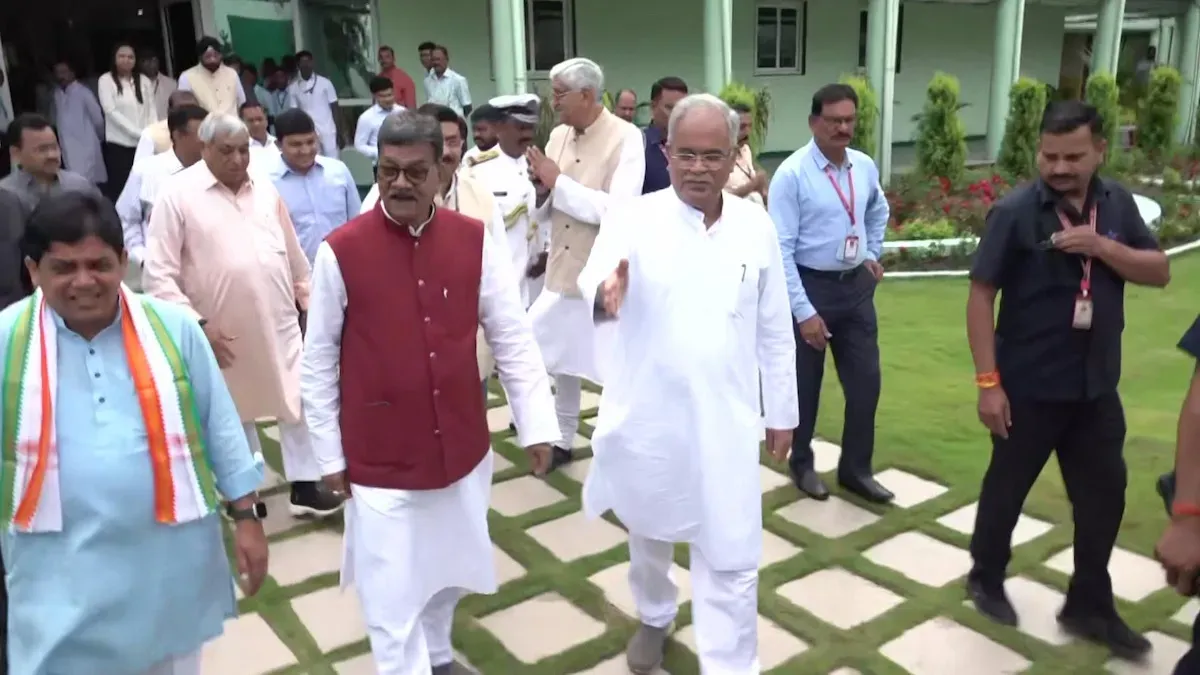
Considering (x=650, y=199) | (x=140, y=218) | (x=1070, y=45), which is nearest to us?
(x=650, y=199)

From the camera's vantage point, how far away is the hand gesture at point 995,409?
10.7ft

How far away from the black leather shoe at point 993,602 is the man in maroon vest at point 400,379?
6.66 ft

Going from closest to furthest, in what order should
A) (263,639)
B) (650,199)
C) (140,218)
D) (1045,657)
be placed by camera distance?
(650,199) < (1045,657) < (263,639) < (140,218)

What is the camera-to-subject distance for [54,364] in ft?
7.02

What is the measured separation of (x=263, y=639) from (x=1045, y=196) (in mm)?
3194

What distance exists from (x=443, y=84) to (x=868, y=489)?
25.5 feet

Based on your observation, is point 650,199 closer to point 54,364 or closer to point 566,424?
point 54,364

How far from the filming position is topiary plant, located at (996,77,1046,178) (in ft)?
42.1

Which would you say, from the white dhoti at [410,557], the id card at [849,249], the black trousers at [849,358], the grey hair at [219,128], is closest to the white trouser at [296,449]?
the grey hair at [219,128]

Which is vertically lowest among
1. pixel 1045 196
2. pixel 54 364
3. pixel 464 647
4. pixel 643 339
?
pixel 464 647

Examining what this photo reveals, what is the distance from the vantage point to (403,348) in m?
2.78

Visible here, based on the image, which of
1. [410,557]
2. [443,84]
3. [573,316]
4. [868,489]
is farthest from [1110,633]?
[443,84]

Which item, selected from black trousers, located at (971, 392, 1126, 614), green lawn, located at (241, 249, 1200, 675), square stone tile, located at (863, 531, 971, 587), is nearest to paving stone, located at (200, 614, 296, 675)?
green lawn, located at (241, 249, 1200, 675)

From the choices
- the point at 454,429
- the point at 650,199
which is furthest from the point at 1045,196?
the point at 454,429
